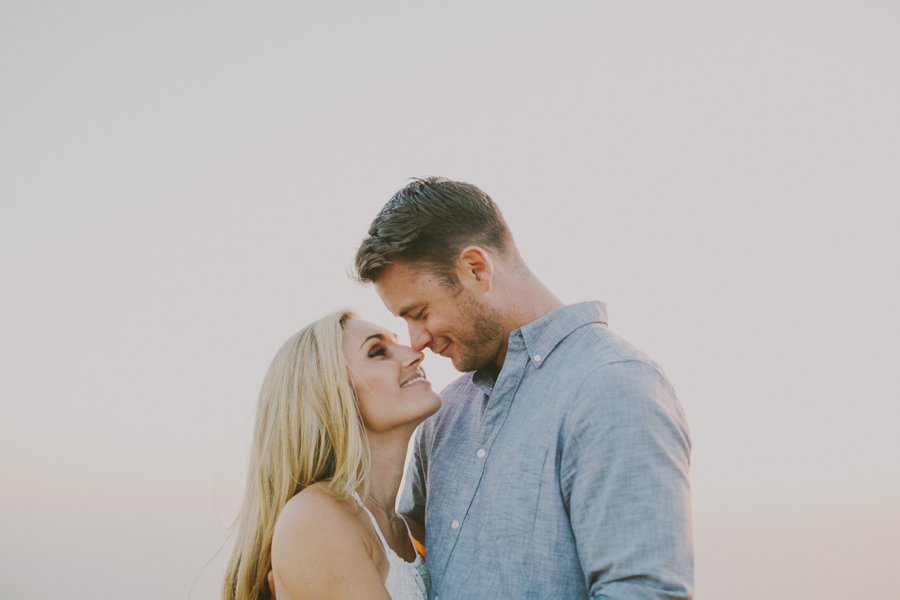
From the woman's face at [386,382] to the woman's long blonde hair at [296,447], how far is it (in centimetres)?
5

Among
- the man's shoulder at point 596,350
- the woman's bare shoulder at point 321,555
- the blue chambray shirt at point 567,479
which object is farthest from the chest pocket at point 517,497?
the woman's bare shoulder at point 321,555

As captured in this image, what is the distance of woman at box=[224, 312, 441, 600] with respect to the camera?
8.24 feet

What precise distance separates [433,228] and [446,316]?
0.31 meters

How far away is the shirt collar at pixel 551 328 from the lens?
2414 millimetres

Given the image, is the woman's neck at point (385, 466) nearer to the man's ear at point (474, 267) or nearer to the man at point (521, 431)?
the man at point (521, 431)

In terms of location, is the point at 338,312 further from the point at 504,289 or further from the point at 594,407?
the point at 594,407

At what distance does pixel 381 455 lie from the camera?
2.96 m

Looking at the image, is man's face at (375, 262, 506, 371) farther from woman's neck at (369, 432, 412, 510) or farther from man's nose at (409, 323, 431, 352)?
woman's neck at (369, 432, 412, 510)

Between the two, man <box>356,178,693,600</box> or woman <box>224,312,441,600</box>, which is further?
woman <box>224,312,441,600</box>

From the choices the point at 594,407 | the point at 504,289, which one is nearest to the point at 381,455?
the point at 504,289

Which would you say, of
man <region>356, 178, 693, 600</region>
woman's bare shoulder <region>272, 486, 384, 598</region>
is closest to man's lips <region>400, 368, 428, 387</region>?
man <region>356, 178, 693, 600</region>

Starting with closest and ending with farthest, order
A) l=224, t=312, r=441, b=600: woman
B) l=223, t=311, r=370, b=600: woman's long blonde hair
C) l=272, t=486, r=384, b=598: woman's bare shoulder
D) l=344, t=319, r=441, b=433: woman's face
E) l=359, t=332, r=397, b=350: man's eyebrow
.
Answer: l=272, t=486, r=384, b=598: woman's bare shoulder → l=224, t=312, r=441, b=600: woman → l=223, t=311, r=370, b=600: woman's long blonde hair → l=344, t=319, r=441, b=433: woman's face → l=359, t=332, r=397, b=350: man's eyebrow

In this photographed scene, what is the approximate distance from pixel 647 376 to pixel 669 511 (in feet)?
1.19

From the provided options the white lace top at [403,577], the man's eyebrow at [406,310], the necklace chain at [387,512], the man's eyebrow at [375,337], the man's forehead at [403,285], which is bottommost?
the white lace top at [403,577]
